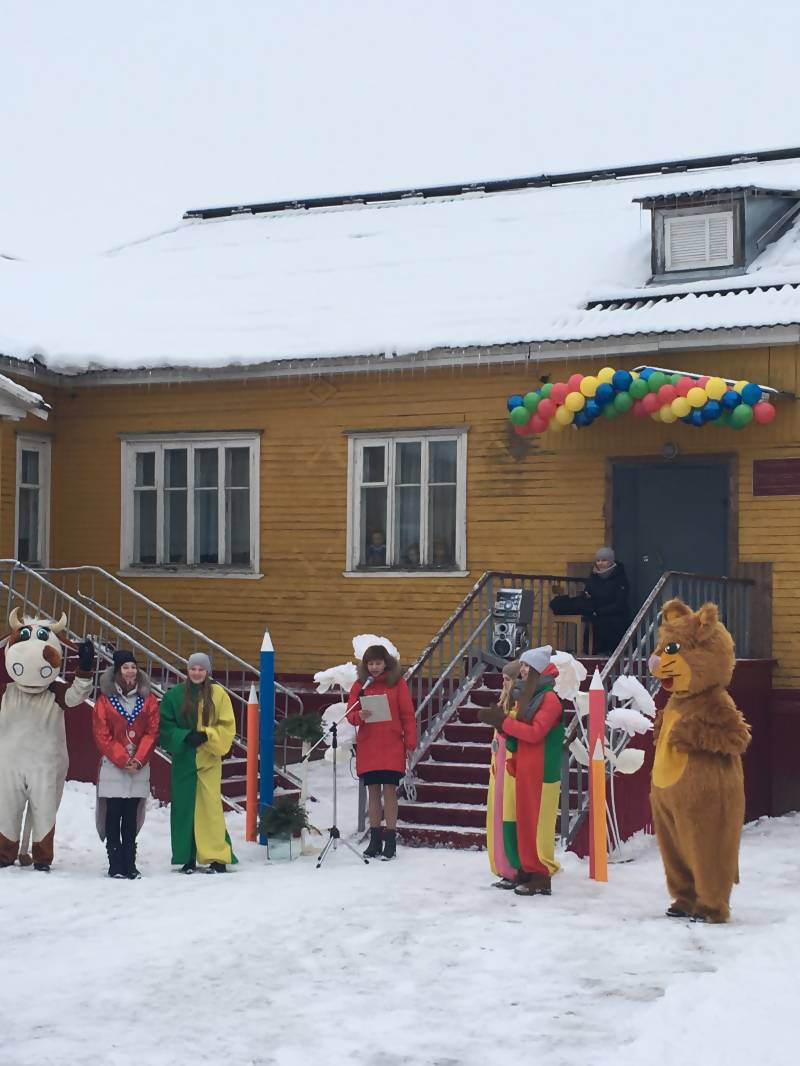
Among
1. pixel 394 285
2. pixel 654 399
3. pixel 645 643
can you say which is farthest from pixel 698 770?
pixel 394 285

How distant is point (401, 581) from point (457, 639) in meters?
1.03

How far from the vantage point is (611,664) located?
1297 cm

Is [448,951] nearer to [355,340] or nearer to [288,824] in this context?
[288,824]

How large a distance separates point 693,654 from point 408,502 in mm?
6992

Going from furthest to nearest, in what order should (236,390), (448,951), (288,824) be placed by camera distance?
(236,390)
(288,824)
(448,951)

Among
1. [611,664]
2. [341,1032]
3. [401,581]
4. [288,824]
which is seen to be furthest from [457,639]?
[341,1032]

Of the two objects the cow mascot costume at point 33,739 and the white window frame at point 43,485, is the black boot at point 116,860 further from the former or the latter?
the white window frame at point 43,485

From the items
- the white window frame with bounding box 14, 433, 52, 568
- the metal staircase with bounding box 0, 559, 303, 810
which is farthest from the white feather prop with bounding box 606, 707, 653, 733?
the white window frame with bounding box 14, 433, 52, 568

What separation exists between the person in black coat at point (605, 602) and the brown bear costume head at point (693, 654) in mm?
4485

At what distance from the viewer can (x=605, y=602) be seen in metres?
15.1

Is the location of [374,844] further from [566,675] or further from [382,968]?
[382,968]

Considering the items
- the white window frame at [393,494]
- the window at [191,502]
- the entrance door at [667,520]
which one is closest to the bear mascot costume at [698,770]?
the entrance door at [667,520]

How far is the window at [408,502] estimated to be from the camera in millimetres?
16859

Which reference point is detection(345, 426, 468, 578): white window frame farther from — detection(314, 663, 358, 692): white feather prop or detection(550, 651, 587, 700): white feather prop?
detection(550, 651, 587, 700): white feather prop
